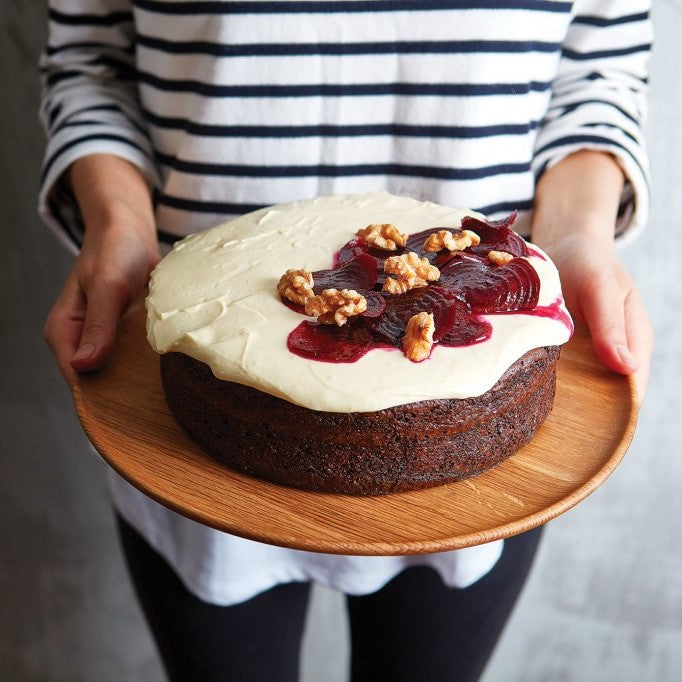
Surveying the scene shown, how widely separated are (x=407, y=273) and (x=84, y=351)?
1.49 ft

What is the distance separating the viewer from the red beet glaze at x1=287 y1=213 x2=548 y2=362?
104 centimetres

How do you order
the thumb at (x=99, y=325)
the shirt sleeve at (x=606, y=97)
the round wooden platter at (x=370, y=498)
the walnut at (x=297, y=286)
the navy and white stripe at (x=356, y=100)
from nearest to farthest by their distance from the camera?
the round wooden platter at (x=370, y=498), the walnut at (x=297, y=286), the thumb at (x=99, y=325), the navy and white stripe at (x=356, y=100), the shirt sleeve at (x=606, y=97)

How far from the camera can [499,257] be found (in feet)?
3.81

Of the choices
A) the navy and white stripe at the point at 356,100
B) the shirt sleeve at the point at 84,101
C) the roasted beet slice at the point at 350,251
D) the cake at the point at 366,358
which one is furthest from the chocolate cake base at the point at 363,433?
the shirt sleeve at the point at 84,101

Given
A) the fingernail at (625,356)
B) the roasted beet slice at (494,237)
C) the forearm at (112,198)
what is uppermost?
the roasted beet slice at (494,237)

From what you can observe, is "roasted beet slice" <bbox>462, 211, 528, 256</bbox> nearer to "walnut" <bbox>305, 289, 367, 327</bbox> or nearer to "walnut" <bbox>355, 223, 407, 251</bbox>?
"walnut" <bbox>355, 223, 407, 251</bbox>

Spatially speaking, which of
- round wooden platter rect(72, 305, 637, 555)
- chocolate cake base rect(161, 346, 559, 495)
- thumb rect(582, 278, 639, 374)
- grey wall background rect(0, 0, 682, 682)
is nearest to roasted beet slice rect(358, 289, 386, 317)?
chocolate cake base rect(161, 346, 559, 495)

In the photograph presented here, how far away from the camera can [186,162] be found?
142 cm

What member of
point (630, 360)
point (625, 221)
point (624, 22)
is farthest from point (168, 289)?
point (624, 22)

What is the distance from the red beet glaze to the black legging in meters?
0.53

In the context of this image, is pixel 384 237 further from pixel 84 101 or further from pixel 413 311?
pixel 84 101

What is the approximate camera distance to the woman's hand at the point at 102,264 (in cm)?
123

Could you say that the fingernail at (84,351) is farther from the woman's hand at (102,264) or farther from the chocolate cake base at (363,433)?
the chocolate cake base at (363,433)

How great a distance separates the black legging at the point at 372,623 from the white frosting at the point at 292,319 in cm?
53
